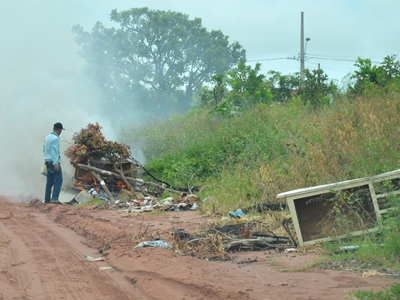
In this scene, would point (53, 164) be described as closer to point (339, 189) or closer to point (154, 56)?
point (339, 189)

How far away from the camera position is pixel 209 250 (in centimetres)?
889

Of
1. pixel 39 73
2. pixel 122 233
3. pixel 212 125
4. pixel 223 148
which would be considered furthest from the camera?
pixel 39 73

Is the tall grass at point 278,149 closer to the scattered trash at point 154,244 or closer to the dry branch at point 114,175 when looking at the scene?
the dry branch at point 114,175

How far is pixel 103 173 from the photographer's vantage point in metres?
16.8

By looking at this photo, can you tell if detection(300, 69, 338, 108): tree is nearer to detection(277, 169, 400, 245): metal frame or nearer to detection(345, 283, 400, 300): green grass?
detection(277, 169, 400, 245): metal frame

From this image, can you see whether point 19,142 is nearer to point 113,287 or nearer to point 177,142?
point 177,142

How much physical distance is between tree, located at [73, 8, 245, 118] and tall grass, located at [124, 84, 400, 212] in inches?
680

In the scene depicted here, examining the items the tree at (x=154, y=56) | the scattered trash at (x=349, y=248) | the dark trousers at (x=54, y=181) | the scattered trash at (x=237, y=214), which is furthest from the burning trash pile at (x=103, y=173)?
the tree at (x=154, y=56)

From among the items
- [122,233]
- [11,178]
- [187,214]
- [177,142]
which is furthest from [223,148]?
[122,233]

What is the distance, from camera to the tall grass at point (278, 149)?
37.9ft

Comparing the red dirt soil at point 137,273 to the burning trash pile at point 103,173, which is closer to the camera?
the red dirt soil at point 137,273

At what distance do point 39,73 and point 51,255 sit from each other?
749 inches

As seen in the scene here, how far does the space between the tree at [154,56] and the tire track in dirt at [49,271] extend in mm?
27137

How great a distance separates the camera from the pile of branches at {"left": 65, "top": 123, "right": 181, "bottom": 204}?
663 inches
